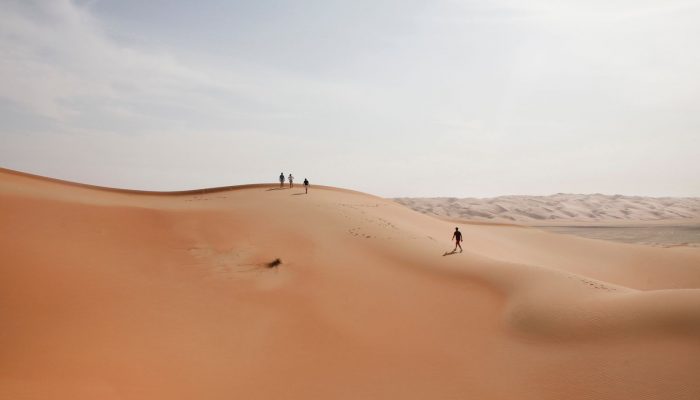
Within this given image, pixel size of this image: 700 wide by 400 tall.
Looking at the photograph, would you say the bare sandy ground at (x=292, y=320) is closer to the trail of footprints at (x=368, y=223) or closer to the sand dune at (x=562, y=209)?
the trail of footprints at (x=368, y=223)

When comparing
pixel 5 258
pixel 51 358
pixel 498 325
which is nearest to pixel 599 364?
pixel 498 325

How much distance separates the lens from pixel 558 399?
5387mm

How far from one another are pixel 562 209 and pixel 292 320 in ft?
252

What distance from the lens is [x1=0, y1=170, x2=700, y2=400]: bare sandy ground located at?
5.57m

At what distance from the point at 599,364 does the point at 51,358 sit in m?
8.09

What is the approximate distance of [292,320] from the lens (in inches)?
306

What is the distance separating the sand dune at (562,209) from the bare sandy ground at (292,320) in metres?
54.1

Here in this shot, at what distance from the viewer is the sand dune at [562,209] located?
212 ft

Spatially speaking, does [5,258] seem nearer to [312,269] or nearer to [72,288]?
[72,288]

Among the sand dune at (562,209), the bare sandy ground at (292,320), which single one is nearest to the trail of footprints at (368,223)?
the bare sandy ground at (292,320)

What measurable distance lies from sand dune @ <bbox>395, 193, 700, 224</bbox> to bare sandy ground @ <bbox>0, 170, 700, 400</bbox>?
5410cm

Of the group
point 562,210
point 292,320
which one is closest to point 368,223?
point 292,320

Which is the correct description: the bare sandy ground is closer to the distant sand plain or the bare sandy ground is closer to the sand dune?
the distant sand plain

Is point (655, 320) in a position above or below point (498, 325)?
above
